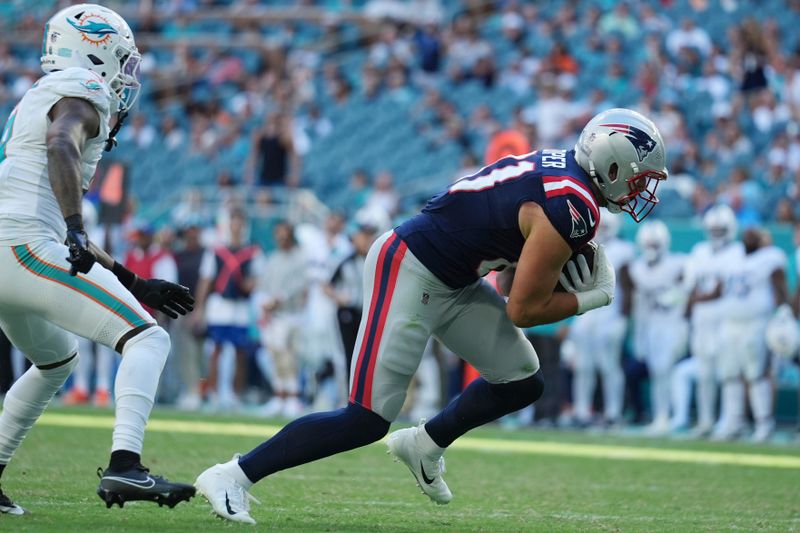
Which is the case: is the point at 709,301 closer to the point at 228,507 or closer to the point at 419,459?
the point at 419,459

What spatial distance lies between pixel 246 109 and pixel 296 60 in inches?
60.8

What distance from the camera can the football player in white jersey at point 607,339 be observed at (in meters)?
12.7

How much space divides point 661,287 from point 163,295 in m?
8.41

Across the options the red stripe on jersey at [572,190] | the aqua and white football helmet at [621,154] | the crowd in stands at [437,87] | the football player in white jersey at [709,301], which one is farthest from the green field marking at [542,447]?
the red stripe on jersey at [572,190]

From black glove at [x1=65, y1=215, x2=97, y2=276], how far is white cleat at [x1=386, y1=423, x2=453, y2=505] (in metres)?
1.67

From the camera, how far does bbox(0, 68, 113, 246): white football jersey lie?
16.2ft

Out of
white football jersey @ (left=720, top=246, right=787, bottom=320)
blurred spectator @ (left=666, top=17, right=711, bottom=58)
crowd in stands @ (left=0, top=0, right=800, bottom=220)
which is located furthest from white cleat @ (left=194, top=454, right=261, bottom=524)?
blurred spectator @ (left=666, top=17, right=711, bottom=58)

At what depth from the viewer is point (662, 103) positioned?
15.1 meters

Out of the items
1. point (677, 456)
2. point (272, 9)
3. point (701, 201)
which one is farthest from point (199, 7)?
point (677, 456)

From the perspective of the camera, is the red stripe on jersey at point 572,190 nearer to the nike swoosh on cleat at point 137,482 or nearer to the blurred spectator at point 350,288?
the nike swoosh on cleat at point 137,482

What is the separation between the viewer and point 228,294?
13914mm

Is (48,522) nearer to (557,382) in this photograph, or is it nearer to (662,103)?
A: (557,382)

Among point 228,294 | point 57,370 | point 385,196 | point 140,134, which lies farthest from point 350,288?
point 140,134

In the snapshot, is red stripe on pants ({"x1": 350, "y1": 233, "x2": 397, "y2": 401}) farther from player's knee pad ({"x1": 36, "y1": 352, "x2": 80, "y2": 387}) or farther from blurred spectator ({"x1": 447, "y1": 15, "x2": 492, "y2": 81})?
blurred spectator ({"x1": 447, "y1": 15, "x2": 492, "y2": 81})
